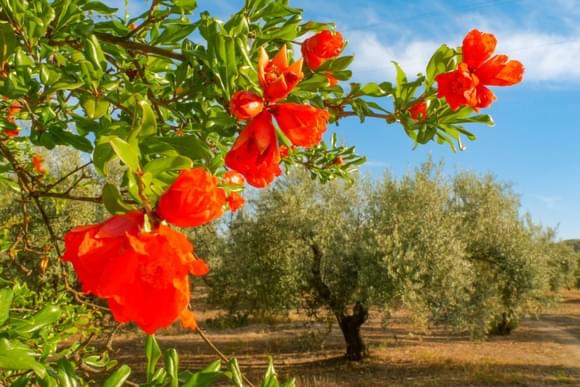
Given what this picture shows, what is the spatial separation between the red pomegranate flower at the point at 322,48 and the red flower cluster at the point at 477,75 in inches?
13.6

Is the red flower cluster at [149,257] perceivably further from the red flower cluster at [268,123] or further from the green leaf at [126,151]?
the red flower cluster at [268,123]

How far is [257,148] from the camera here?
3.31 ft

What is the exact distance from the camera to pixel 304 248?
583 inches

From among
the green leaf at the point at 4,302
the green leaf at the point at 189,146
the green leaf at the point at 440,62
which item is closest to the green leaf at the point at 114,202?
the green leaf at the point at 189,146

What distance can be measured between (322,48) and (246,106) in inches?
21.4

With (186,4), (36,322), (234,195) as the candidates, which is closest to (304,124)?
(234,195)

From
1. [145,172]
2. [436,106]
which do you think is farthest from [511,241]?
[145,172]

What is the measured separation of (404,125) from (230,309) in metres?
16.0

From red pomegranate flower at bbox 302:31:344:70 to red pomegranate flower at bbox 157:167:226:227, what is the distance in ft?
2.76

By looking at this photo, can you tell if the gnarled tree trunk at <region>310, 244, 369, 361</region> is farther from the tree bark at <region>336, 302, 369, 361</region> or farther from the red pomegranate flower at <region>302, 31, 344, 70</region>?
the red pomegranate flower at <region>302, 31, 344, 70</region>

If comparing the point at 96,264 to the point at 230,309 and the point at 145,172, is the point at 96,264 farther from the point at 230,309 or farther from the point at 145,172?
the point at 230,309

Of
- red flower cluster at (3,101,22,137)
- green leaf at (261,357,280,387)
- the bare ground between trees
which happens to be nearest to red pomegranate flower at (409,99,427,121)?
green leaf at (261,357,280,387)

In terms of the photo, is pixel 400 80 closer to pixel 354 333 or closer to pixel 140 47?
pixel 140 47

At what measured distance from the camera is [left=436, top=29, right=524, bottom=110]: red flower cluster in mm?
1476
